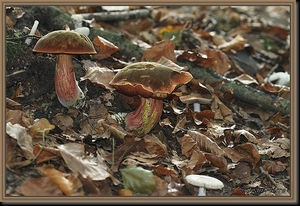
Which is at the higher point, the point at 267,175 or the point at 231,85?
the point at 231,85

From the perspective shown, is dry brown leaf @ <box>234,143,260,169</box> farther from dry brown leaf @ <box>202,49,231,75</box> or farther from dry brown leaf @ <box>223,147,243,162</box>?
dry brown leaf @ <box>202,49,231,75</box>

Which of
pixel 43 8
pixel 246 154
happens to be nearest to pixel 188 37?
pixel 43 8

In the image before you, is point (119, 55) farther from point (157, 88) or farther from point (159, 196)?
point (159, 196)

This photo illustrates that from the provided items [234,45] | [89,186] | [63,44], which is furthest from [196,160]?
[234,45]

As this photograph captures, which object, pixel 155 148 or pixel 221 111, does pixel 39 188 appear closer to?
pixel 155 148

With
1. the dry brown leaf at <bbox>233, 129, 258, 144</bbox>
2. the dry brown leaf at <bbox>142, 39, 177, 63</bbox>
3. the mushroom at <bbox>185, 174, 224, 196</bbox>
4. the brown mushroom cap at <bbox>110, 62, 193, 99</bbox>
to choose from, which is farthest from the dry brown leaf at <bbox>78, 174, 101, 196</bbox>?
the dry brown leaf at <bbox>142, 39, 177, 63</bbox>

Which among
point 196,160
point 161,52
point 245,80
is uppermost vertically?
point 161,52
